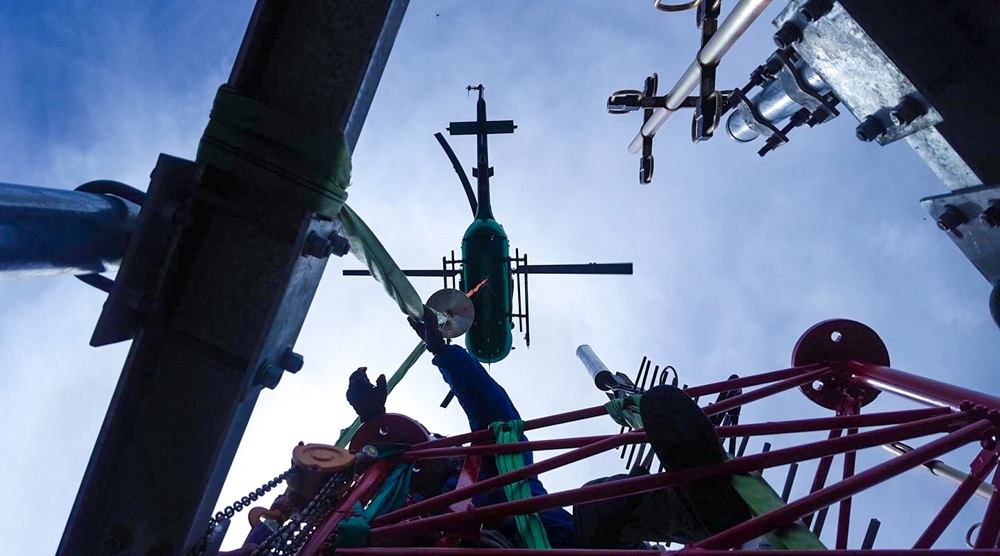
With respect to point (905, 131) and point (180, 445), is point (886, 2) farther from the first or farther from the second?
point (180, 445)

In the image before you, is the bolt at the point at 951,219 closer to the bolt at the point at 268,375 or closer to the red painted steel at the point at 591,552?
the red painted steel at the point at 591,552

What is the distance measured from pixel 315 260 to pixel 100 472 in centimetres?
154

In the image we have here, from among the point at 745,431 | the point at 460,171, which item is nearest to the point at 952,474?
the point at 745,431

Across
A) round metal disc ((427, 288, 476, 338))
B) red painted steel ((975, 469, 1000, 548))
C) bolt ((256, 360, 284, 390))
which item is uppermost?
round metal disc ((427, 288, 476, 338))

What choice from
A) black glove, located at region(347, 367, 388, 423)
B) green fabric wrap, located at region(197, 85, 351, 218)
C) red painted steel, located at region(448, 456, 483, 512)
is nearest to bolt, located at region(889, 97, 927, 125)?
green fabric wrap, located at region(197, 85, 351, 218)

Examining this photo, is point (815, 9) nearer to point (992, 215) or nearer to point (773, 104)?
point (992, 215)

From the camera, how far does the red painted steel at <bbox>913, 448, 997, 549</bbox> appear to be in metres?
4.27

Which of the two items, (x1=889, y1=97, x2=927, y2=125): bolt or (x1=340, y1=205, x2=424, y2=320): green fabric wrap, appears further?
(x1=340, y1=205, x2=424, y2=320): green fabric wrap

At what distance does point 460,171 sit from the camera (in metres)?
15.7

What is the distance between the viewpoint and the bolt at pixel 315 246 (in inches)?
128

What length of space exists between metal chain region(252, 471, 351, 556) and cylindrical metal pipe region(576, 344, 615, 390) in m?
4.80

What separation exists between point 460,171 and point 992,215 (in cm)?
1312

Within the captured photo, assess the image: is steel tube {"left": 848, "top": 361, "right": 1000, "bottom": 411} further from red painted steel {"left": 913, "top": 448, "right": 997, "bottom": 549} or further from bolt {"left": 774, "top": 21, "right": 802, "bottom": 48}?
bolt {"left": 774, "top": 21, "right": 802, "bottom": 48}

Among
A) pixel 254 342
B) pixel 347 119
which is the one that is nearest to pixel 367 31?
pixel 347 119
